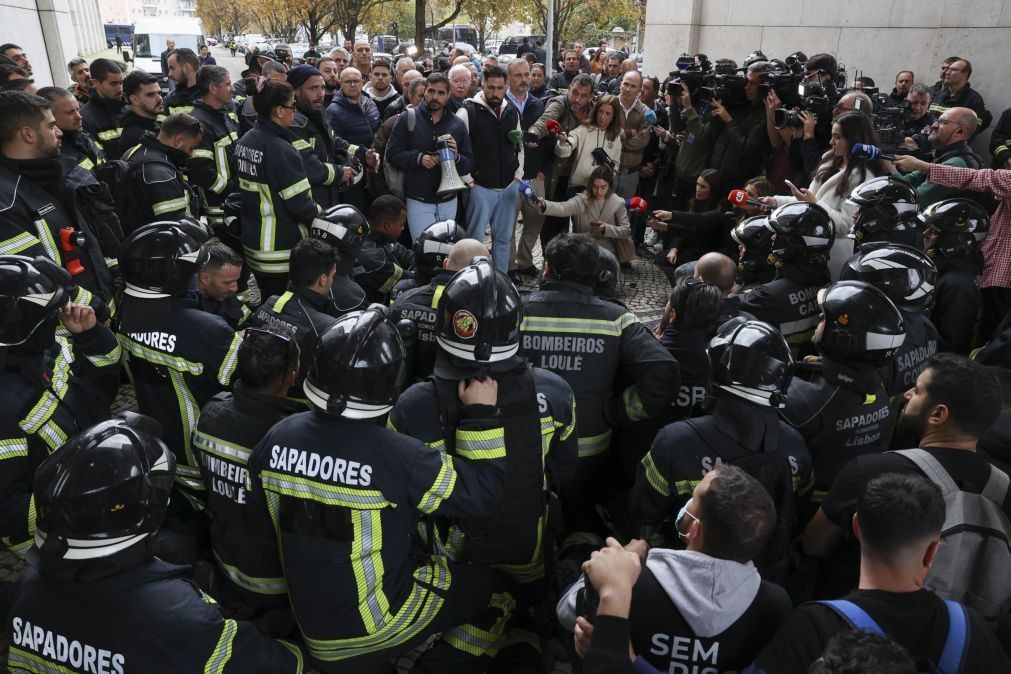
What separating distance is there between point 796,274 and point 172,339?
11.1 feet

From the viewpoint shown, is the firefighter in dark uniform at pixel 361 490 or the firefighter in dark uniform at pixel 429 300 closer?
the firefighter in dark uniform at pixel 361 490

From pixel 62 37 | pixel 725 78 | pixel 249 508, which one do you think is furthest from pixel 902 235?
pixel 62 37

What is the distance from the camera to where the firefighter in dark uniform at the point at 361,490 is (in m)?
2.37

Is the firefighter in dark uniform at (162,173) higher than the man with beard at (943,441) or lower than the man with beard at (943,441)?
higher

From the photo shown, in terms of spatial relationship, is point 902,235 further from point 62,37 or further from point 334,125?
point 62,37

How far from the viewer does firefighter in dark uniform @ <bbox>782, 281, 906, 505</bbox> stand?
2967mm

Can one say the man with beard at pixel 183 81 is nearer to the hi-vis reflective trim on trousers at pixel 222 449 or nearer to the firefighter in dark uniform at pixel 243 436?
the firefighter in dark uniform at pixel 243 436

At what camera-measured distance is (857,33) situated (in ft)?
38.3

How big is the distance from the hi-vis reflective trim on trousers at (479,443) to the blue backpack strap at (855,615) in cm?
116

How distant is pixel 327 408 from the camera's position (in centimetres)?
237

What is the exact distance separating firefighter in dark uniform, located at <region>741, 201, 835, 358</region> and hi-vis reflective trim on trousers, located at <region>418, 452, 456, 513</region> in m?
2.43

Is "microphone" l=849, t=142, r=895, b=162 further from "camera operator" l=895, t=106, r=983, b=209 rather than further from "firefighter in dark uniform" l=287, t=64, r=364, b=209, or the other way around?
"firefighter in dark uniform" l=287, t=64, r=364, b=209

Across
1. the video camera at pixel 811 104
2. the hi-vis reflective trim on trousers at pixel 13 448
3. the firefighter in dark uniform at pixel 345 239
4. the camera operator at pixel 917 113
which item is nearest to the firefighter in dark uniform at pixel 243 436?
the hi-vis reflective trim on trousers at pixel 13 448

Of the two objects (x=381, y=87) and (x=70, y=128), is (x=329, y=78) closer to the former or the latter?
(x=381, y=87)
